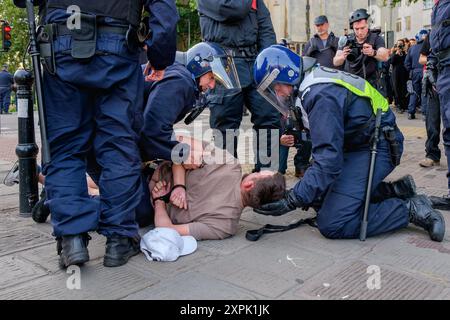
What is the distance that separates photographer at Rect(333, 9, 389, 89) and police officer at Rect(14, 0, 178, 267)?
324cm

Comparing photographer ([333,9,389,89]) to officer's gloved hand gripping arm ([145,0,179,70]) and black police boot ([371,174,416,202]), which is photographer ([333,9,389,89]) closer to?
black police boot ([371,174,416,202])

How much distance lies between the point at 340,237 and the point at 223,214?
744 millimetres

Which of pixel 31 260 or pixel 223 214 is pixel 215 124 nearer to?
pixel 223 214

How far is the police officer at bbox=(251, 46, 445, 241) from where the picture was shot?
2889 millimetres

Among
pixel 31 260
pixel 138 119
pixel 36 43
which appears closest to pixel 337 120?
pixel 138 119

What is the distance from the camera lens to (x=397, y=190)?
130 inches

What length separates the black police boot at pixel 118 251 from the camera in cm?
258

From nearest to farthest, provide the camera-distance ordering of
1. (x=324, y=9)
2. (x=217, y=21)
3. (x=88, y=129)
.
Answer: (x=88, y=129), (x=217, y=21), (x=324, y=9)

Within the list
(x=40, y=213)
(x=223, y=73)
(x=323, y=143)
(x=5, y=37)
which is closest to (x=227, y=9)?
(x=223, y=73)

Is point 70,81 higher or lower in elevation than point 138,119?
higher

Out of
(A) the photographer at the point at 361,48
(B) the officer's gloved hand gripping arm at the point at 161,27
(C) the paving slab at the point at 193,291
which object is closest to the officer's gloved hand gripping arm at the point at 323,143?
(C) the paving slab at the point at 193,291

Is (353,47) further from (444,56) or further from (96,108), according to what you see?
(96,108)

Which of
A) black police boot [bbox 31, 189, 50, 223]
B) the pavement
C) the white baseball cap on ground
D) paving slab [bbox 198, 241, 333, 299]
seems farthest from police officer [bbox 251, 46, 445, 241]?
black police boot [bbox 31, 189, 50, 223]

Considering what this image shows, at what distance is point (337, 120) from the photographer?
114 inches
